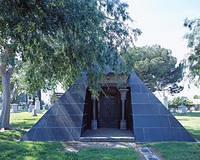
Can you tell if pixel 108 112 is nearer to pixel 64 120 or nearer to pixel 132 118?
pixel 132 118

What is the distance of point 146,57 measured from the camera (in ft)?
130

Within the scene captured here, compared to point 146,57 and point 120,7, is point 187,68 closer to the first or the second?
point 120,7

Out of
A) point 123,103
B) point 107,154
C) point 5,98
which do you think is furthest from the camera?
point 5,98

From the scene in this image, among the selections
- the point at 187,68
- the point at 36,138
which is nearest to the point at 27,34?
the point at 36,138

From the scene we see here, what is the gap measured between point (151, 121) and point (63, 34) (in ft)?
25.3

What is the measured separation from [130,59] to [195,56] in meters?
4.54

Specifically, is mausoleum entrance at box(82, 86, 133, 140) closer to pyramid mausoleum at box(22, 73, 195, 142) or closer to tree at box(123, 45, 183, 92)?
pyramid mausoleum at box(22, 73, 195, 142)

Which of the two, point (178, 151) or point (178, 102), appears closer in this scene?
point (178, 151)

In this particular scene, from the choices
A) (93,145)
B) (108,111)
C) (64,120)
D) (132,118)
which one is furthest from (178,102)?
(93,145)

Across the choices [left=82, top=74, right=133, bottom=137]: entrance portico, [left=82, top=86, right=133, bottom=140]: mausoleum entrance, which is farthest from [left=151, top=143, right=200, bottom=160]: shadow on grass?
[left=82, top=86, right=133, bottom=140]: mausoleum entrance

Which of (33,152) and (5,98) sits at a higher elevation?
(5,98)

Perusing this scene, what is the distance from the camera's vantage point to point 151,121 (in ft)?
44.2

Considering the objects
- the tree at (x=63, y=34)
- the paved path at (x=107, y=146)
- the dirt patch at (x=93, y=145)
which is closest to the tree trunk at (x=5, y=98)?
the paved path at (x=107, y=146)

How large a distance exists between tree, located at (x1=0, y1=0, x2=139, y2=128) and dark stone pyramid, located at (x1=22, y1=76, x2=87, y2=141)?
486cm
